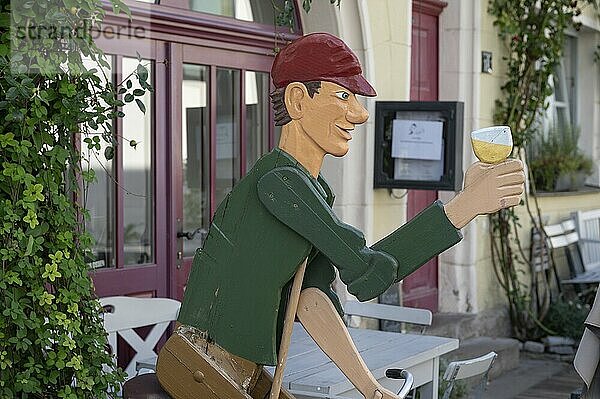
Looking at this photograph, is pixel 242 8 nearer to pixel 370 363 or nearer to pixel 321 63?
pixel 370 363

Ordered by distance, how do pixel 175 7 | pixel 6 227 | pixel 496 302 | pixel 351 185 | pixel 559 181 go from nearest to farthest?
1. pixel 6 227
2. pixel 175 7
3. pixel 351 185
4. pixel 496 302
5. pixel 559 181

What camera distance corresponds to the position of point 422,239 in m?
2.62

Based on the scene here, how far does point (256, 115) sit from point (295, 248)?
357 centimetres

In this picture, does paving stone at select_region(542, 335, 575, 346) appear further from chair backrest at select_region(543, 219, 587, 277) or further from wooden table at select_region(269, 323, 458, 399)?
wooden table at select_region(269, 323, 458, 399)

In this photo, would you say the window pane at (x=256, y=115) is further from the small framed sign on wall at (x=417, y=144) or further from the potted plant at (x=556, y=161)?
the potted plant at (x=556, y=161)

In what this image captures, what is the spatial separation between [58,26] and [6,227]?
0.72 m

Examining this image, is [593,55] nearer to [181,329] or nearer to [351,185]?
[351,185]

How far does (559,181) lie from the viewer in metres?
9.59

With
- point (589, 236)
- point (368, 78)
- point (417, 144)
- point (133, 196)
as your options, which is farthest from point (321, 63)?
point (589, 236)

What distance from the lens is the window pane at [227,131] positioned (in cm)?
584

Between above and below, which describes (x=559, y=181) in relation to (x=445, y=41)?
below

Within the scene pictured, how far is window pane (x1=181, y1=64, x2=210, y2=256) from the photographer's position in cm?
560

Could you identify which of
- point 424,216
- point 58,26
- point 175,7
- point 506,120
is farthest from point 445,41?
point 424,216

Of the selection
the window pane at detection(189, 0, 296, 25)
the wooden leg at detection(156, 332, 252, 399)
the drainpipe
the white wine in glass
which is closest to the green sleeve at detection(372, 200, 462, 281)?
the white wine in glass
